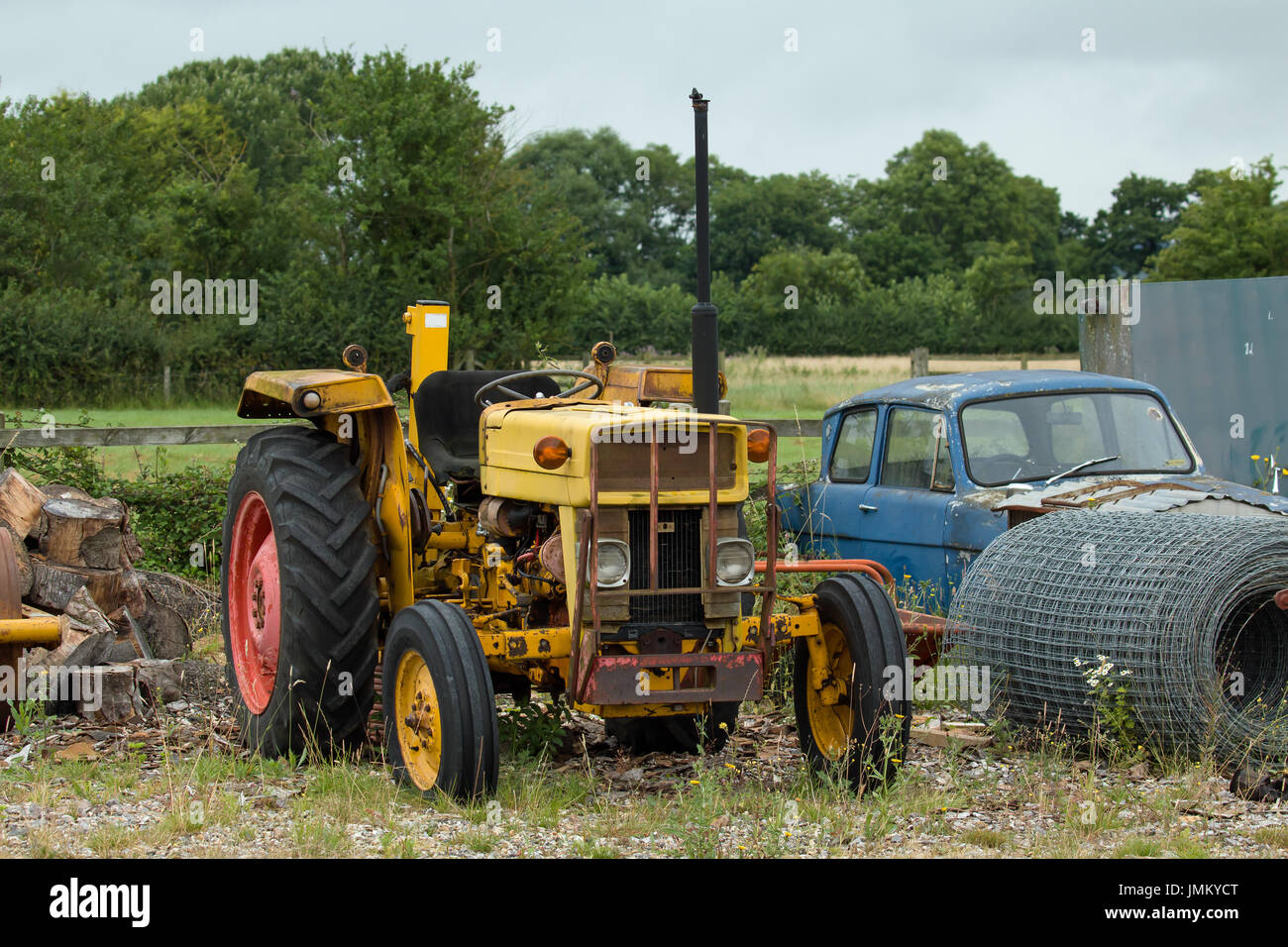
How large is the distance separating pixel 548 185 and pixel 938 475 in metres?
23.1

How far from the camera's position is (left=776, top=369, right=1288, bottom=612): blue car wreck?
25.6 ft

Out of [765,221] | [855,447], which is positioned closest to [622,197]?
[765,221]

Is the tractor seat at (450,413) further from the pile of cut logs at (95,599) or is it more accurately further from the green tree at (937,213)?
the green tree at (937,213)

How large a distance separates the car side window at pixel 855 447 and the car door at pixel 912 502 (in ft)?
0.62

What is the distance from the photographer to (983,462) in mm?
8086

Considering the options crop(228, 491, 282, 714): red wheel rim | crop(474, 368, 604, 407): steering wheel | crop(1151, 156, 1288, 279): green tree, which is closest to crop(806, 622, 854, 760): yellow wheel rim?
crop(474, 368, 604, 407): steering wheel

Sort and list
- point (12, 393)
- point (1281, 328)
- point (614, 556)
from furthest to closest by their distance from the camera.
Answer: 1. point (12, 393)
2. point (1281, 328)
3. point (614, 556)

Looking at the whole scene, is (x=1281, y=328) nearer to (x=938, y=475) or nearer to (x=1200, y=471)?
(x=1200, y=471)

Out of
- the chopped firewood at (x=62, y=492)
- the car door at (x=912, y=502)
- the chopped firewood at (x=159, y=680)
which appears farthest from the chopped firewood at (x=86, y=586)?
the car door at (x=912, y=502)

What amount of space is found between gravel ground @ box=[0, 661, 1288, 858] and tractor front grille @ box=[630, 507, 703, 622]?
0.60 m

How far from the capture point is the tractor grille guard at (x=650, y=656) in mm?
4918
